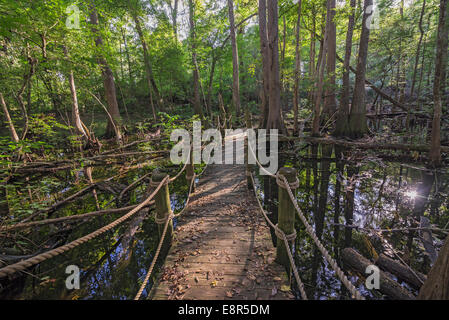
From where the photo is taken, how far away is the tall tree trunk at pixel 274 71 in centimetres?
935

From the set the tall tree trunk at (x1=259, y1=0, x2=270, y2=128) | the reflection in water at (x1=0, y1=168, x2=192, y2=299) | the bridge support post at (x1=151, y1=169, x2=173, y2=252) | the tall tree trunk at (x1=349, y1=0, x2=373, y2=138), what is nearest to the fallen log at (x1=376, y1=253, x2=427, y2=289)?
the bridge support post at (x1=151, y1=169, x2=173, y2=252)

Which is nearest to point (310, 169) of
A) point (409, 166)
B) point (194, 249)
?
point (409, 166)

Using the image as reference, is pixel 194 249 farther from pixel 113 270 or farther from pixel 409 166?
pixel 409 166

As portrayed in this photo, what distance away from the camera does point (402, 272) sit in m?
2.83

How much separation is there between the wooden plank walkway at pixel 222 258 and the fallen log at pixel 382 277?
1.36 meters

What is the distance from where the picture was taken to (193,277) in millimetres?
2555

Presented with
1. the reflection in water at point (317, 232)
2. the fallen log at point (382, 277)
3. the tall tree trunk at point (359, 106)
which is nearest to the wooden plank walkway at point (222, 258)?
the reflection in water at point (317, 232)

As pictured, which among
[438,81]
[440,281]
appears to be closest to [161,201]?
[440,281]

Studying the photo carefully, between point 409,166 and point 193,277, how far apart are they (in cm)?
878

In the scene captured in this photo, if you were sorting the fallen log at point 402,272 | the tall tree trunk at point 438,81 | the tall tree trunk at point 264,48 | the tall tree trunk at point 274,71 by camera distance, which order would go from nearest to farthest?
the fallen log at point 402,272, the tall tree trunk at point 438,81, the tall tree trunk at point 274,71, the tall tree trunk at point 264,48

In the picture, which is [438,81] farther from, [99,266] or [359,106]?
[99,266]

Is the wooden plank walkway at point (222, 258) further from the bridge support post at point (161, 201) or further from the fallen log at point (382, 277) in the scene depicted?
the fallen log at point (382, 277)

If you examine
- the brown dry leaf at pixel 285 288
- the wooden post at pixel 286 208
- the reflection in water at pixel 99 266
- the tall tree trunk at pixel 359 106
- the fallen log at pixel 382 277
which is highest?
the tall tree trunk at pixel 359 106

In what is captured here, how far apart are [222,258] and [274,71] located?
9.38 metres
